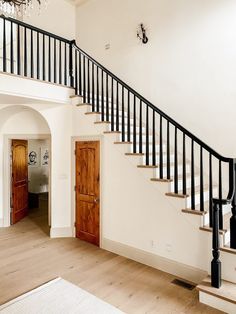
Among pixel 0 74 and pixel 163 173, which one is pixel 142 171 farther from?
pixel 0 74

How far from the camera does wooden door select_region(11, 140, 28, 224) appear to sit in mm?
5738

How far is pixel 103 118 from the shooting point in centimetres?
438

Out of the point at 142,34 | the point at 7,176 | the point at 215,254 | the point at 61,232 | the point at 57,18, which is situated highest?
the point at 57,18

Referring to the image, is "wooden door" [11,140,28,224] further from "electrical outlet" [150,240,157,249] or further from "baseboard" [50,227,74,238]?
"electrical outlet" [150,240,157,249]

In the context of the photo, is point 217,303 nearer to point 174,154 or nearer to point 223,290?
point 223,290

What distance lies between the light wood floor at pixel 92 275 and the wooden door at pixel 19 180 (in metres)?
1.15

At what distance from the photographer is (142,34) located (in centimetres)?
508

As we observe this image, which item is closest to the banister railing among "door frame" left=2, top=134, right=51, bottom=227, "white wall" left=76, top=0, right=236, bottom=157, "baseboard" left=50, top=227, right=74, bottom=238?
"white wall" left=76, top=0, right=236, bottom=157

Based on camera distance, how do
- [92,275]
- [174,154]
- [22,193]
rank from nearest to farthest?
[92,275], [174,154], [22,193]

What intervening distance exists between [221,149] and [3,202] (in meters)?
4.87

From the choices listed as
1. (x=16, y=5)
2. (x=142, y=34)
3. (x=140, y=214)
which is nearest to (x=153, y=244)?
(x=140, y=214)

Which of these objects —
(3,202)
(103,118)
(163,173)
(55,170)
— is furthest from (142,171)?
(3,202)

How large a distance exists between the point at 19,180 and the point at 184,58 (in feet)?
15.5

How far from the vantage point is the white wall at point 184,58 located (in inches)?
155
